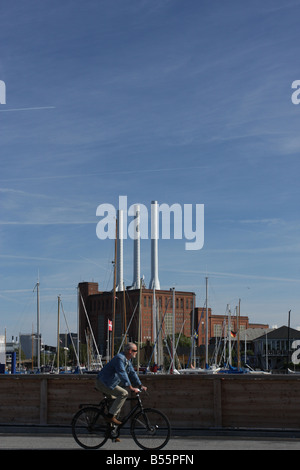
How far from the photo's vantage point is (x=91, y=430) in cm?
1370

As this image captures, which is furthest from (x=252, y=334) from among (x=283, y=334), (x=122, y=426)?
(x=122, y=426)

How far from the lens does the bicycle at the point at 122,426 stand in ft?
43.6

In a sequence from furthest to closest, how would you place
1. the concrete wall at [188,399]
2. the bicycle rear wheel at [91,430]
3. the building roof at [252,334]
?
1. the building roof at [252,334]
2. the concrete wall at [188,399]
3. the bicycle rear wheel at [91,430]

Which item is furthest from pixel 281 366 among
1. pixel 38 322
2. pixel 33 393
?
pixel 33 393

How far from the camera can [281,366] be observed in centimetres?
16462

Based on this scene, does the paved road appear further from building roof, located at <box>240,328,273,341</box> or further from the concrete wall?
building roof, located at <box>240,328,273,341</box>

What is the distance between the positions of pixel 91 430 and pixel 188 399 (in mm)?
4419

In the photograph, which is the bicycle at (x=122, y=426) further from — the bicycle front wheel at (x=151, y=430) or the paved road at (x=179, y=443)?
the paved road at (x=179, y=443)

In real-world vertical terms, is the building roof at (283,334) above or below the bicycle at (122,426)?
above

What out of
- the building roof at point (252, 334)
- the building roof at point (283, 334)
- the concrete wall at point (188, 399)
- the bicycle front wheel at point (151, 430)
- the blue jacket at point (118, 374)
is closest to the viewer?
the bicycle front wheel at point (151, 430)

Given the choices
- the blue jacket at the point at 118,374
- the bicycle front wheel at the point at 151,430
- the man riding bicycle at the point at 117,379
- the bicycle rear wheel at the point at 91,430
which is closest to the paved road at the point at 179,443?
the bicycle rear wheel at the point at 91,430

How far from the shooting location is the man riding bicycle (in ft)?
44.2
